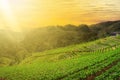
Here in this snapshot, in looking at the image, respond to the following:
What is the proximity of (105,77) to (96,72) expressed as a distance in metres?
5.48

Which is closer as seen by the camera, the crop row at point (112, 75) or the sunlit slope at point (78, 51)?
the crop row at point (112, 75)

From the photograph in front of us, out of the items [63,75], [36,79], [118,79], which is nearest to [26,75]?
[36,79]

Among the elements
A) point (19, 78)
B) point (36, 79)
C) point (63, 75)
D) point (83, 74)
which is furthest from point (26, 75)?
point (83, 74)

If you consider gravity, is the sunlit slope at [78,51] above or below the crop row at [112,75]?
below

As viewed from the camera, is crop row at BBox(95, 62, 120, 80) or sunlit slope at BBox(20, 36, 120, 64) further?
sunlit slope at BBox(20, 36, 120, 64)

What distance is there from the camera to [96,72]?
41.4m

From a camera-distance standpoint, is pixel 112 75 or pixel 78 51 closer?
pixel 112 75

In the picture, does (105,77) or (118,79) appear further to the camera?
(105,77)

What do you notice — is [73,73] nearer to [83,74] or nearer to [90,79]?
[83,74]

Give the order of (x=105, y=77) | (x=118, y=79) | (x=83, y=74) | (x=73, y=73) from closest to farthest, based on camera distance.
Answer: (x=118, y=79) < (x=105, y=77) < (x=83, y=74) < (x=73, y=73)

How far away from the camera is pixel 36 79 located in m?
50.5

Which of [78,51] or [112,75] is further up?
[112,75]

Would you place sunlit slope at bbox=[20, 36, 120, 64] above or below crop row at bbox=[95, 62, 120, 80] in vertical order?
below

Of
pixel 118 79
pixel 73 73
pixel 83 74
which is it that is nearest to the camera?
pixel 118 79
